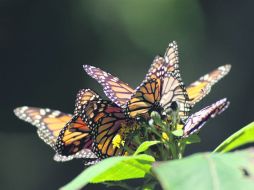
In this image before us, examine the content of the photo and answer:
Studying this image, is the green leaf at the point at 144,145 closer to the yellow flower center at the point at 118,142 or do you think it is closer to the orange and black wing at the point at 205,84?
the yellow flower center at the point at 118,142

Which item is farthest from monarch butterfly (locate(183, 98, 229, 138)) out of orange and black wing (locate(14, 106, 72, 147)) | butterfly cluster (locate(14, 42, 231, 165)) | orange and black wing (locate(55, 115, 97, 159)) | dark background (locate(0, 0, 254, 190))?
dark background (locate(0, 0, 254, 190))

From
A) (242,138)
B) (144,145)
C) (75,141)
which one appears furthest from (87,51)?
(242,138)

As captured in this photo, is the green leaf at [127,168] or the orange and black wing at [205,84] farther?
the orange and black wing at [205,84]

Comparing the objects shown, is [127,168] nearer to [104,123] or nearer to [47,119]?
[104,123]

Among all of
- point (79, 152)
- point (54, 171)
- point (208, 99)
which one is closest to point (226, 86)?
point (208, 99)

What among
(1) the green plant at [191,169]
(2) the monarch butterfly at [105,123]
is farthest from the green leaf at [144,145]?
(2) the monarch butterfly at [105,123]

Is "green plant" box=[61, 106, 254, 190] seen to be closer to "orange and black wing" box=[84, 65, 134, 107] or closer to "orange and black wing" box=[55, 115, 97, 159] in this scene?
"orange and black wing" box=[84, 65, 134, 107]

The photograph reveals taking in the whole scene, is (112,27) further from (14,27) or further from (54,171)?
Result: (54,171)
